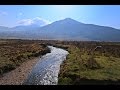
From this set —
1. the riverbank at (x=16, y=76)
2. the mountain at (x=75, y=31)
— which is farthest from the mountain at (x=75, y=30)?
the riverbank at (x=16, y=76)

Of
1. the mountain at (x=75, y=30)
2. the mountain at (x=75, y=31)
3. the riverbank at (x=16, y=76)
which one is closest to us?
the riverbank at (x=16, y=76)

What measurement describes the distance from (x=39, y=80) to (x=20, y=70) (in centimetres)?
297

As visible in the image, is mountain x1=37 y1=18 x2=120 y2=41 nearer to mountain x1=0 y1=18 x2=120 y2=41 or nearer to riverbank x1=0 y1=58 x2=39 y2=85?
mountain x1=0 y1=18 x2=120 y2=41

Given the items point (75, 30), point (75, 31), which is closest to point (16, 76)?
point (75, 31)

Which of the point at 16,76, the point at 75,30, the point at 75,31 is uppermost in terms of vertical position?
the point at 75,30

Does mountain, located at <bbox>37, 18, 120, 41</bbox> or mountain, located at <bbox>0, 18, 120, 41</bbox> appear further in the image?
mountain, located at <bbox>0, 18, 120, 41</bbox>

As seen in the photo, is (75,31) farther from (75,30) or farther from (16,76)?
(16,76)

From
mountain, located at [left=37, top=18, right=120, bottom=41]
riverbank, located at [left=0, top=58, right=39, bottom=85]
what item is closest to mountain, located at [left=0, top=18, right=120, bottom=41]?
mountain, located at [left=37, top=18, right=120, bottom=41]

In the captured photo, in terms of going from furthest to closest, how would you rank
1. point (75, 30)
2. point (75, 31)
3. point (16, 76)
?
point (75, 30) < point (75, 31) < point (16, 76)

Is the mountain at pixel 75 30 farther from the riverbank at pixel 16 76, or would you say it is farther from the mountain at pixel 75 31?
the riverbank at pixel 16 76

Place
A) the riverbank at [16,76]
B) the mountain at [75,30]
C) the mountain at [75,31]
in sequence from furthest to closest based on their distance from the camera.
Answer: the mountain at [75,31] < the mountain at [75,30] < the riverbank at [16,76]

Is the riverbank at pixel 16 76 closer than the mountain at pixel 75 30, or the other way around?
the riverbank at pixel 16 76
